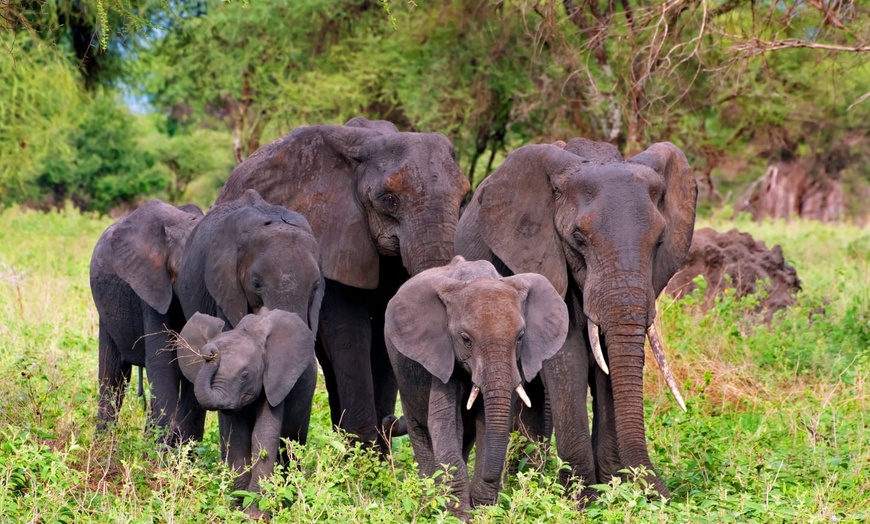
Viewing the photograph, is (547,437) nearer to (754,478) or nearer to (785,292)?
(754,478)

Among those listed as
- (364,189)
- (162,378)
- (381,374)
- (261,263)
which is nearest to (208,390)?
(261,263)

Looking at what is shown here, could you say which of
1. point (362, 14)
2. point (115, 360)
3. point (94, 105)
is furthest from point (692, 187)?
point (94, 105)

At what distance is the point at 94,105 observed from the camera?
27.6 meters

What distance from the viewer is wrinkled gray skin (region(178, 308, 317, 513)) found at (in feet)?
20.8

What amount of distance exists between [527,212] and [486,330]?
1334 millimetres

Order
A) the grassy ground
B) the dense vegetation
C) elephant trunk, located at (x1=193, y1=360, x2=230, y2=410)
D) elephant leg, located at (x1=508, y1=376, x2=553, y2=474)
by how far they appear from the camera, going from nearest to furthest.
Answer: the grassy ground → elephant trunk, located at (x1=193, y1=360, x2=230, y2=410) → elephant leg, located at (x1=508, y1=376, x2=553, y2=474) → the dense vegetation

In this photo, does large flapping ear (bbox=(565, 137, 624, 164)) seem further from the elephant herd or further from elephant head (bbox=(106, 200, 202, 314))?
elephant head (bbox=(106, 200, 202, 314))

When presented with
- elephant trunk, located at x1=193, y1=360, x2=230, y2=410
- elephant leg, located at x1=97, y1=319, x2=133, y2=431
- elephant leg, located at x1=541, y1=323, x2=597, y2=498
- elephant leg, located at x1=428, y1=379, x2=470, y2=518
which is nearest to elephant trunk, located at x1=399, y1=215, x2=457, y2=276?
elephant leg, located at x1=541, y1=323, x2=597, y2=498

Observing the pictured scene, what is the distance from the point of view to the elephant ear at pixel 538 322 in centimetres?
635

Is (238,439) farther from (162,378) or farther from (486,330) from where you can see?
(162,378)

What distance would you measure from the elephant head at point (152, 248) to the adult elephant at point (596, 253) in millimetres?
1823

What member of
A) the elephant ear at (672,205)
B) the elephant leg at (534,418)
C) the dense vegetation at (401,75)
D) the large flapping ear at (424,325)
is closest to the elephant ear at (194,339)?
the large flapping ear at (424,325)

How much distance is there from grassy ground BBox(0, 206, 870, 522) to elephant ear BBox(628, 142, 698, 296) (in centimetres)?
113

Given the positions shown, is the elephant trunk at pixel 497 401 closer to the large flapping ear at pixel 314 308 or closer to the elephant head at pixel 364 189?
the large flapping ear at pixel 314 308
